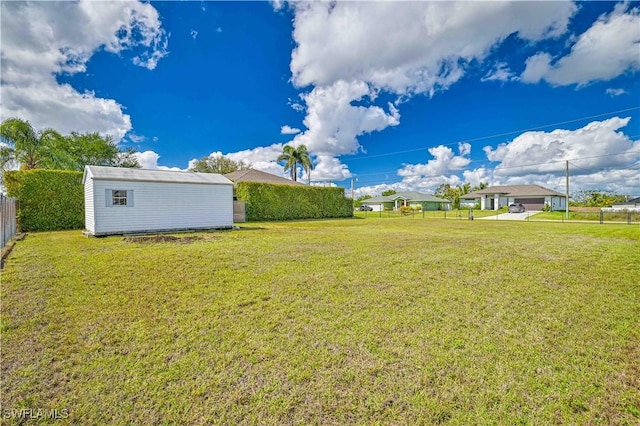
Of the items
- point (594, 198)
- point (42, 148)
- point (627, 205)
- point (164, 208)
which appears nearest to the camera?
point (164, 208)

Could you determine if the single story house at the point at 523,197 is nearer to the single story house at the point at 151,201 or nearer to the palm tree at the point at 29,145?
the single story house at the point at 151,201

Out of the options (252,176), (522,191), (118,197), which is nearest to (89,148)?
(252,176)

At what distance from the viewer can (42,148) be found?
57.6 feet

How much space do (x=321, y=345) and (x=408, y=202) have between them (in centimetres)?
4641

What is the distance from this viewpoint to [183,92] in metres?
14.3

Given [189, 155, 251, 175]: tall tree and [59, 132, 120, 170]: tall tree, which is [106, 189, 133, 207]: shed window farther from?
[189, 155, 251, 175]: tall tree

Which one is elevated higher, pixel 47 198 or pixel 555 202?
pixel 555 202

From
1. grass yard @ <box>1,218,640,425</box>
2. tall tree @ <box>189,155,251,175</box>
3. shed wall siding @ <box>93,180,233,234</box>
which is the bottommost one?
grass yard @ <box>1,218,640,425</box>

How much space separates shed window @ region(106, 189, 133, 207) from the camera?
34.3 feet

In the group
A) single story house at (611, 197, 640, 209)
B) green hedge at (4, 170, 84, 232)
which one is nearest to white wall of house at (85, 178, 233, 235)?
green hedge at (4, 170, 84, 232)

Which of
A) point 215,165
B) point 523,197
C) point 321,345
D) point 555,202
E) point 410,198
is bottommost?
point 321,345

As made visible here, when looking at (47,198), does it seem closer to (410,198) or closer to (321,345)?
(321,345)

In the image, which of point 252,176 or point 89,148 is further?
point 252,176

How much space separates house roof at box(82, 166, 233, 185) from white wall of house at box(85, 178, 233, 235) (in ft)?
0.51
